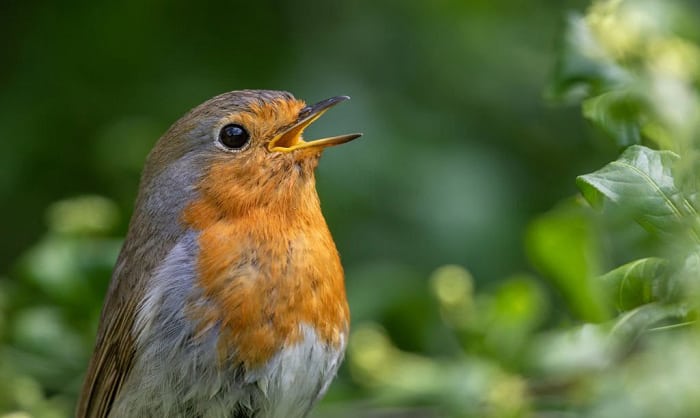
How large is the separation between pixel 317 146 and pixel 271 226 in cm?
36

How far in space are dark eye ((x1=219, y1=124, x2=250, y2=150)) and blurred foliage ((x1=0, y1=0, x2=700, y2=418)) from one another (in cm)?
82

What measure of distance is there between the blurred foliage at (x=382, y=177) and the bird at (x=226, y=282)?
455 millimetres

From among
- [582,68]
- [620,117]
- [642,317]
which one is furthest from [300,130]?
[642,317]

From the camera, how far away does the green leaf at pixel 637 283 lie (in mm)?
2711

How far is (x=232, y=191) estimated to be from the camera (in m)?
4.09

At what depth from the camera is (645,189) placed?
2674 mm

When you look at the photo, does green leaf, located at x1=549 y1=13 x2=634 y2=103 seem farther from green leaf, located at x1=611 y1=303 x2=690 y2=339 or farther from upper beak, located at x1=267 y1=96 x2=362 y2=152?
upper beak, located at x1=267 y1=96 x2=362 y2=152

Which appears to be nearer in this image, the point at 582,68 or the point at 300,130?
the point at 582,68

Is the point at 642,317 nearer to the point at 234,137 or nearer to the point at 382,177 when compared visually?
the point at 234,137

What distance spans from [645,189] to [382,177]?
3.13 m

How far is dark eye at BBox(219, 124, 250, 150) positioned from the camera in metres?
4.25

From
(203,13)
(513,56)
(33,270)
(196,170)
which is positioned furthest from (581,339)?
(203,13)

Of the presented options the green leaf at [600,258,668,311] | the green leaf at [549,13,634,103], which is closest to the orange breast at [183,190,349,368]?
the green leaf at [549,13,634,103]

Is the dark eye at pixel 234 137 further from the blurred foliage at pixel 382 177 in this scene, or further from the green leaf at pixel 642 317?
the green leaf at pixel 642 317
